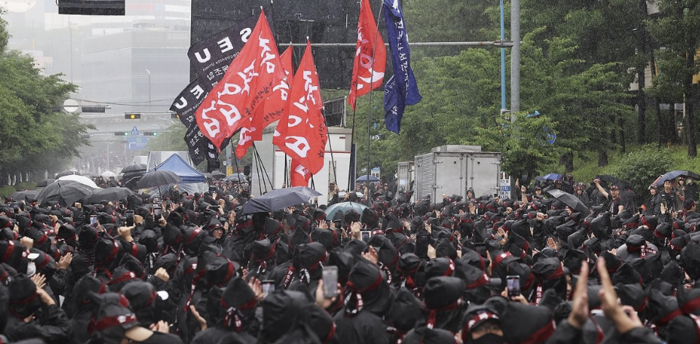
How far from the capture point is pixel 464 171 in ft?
91.0

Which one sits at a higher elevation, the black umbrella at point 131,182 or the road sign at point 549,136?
the road sign at point 549,136

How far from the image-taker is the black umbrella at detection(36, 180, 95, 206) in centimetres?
2300

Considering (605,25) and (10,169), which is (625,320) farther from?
(10,169)

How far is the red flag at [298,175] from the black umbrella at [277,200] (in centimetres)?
339

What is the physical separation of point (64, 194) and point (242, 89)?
682 centimetres

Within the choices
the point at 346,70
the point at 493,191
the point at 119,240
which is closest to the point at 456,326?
the point at 119,240

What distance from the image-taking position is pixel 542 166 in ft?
93.8

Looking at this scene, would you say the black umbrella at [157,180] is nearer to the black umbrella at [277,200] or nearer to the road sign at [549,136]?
the road sign at [549,136]

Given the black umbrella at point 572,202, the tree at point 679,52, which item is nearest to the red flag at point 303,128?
the black umbrella at point 572,202

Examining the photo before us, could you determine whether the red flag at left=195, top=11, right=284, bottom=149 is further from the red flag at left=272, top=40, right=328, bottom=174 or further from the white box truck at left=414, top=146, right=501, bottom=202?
the white box truck at left=414, top=146, right=501, bottom=202

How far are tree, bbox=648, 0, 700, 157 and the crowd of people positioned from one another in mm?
19750

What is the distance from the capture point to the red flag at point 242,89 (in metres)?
18.2

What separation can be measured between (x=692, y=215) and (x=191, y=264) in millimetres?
11665

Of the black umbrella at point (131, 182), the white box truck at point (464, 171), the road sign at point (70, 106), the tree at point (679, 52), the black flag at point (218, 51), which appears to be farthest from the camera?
the road sign at point (70, 106)
